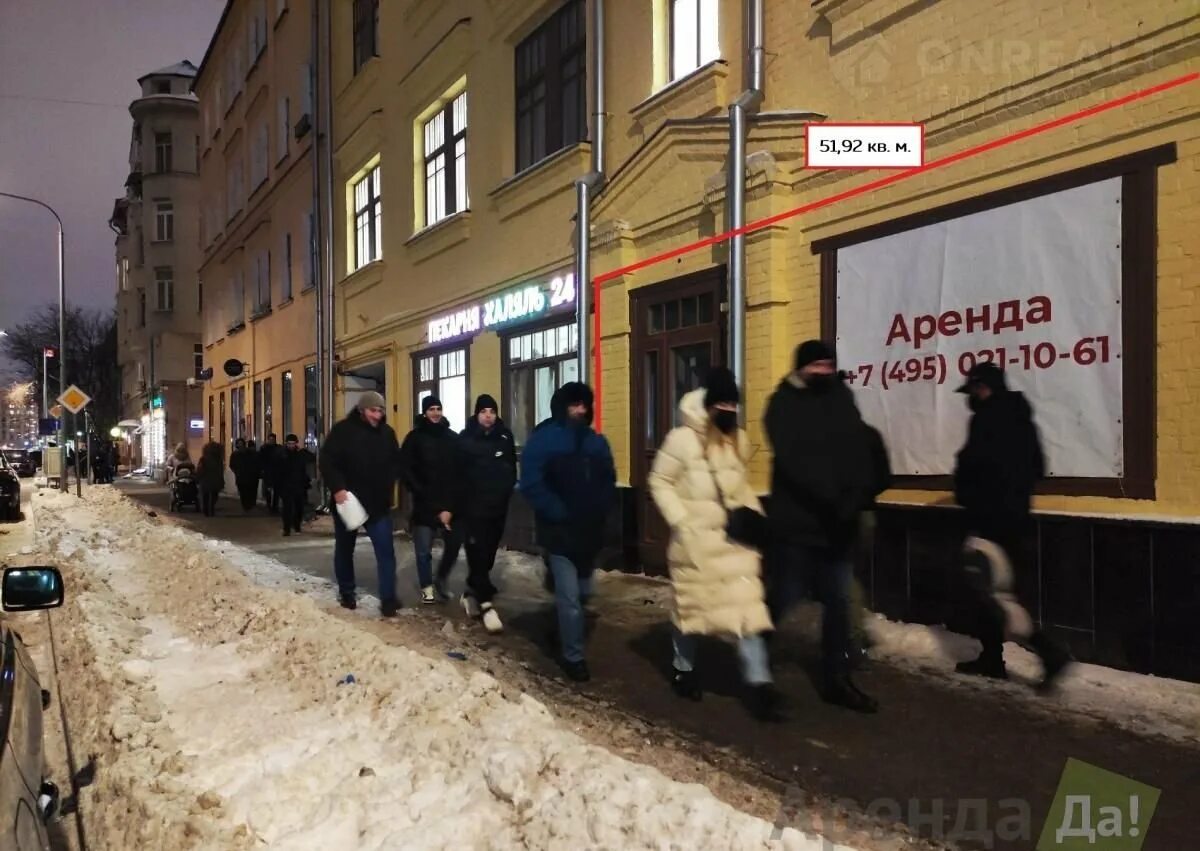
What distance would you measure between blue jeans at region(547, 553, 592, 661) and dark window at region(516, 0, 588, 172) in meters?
5.97

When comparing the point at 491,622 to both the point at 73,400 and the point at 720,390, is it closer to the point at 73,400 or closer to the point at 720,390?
the point at 720,390

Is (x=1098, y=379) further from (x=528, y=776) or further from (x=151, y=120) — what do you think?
(x=151, y=120)

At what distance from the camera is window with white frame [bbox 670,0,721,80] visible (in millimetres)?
8328

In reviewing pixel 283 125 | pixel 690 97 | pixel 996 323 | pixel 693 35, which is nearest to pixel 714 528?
pixel 996 323

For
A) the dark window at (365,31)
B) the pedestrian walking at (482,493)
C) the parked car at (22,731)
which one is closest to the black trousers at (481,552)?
the pedestrian walking at (482,493)

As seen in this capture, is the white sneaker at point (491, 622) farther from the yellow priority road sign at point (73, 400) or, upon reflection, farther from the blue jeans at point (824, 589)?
the yellow priority road sign at point (73, 400)

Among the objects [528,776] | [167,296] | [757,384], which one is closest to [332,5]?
[757,384]

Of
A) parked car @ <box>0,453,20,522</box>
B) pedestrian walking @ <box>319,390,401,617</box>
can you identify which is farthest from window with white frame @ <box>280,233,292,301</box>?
pedestrian walking @ <box>319,390,401,617</box>

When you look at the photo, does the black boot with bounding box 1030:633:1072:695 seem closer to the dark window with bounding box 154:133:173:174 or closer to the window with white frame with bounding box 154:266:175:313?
the window with white frame with bounding box 154:266:175:313

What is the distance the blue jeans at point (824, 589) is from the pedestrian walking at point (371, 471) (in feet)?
11.4

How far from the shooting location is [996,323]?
5.90 m

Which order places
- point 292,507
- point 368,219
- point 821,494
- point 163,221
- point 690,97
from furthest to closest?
point 163,221, point 368,219, point 292,507, point 690,97, point 821,494

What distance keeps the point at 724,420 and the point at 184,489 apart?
17.2 metres

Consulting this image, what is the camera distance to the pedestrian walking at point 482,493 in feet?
22.9
